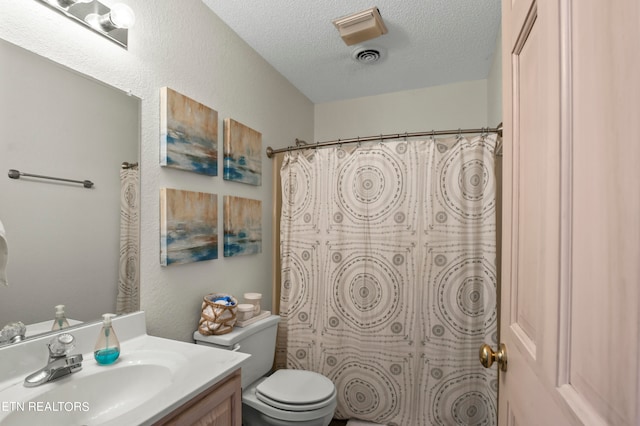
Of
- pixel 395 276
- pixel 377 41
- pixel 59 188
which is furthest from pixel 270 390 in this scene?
pixel 377 41

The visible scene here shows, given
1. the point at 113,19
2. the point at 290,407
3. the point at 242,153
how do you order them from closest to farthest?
the point at 113,19
the point at 290,407
the point at 242,153

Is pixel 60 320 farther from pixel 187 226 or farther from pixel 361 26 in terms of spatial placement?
pixel 361 26

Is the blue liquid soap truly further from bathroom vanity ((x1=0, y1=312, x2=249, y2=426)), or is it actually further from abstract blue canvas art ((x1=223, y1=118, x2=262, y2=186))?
abstract blue canvas art ((x1=223, y1=118, x2=262, y2=186))

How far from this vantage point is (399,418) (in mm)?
1992

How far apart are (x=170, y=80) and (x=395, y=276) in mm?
1611

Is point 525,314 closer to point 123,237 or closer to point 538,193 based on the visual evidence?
point 538,193

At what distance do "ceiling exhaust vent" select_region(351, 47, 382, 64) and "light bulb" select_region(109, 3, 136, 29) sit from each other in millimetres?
1351

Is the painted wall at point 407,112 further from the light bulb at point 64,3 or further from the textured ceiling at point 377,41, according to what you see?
the light bulb at point 64,3

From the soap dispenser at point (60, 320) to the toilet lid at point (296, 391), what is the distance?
0.92m

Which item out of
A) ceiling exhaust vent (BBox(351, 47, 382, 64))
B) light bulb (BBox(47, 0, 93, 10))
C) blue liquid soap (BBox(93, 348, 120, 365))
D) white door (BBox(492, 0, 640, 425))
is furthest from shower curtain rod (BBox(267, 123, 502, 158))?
blue liquid soap (BBox(93, 348, 120, 365))

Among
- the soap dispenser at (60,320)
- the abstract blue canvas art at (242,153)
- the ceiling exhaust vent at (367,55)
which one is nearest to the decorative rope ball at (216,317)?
the soap dispenser at (60,320)

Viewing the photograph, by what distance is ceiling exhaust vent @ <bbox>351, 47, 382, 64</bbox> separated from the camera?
7.06 ft

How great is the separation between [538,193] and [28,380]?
140 cm

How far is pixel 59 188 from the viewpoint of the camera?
3.76 ft
